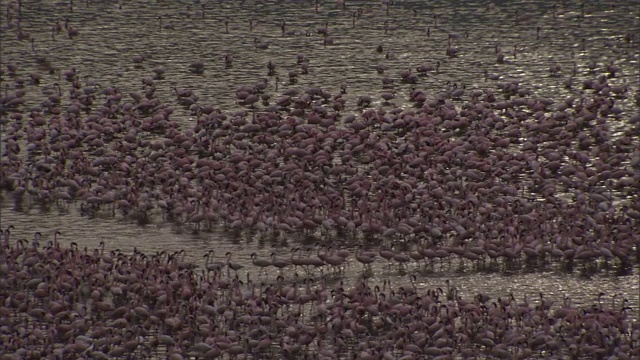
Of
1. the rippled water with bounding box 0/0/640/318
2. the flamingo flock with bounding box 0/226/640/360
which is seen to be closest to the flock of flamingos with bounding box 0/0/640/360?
the flamingo flock with bounding box 0/226/640/360

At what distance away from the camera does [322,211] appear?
1134cm

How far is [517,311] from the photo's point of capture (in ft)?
31.2

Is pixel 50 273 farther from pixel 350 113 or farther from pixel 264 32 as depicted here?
pixel 264 32

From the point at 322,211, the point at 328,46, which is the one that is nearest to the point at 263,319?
the point at 322,211

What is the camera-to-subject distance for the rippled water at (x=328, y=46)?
14328 mm

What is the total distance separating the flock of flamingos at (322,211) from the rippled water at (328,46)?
0.20 metres

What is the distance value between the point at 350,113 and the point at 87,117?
113 inches

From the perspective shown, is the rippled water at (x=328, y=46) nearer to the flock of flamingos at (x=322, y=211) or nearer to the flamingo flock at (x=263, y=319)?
the flock of flamingos at (x=322, y=211)

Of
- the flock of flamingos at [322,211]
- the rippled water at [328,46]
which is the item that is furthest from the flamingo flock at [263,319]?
the rippled water at [328,46]

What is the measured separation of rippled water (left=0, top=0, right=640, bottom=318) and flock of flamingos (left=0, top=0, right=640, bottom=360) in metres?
0.20

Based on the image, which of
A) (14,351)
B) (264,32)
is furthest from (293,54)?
(14,351)

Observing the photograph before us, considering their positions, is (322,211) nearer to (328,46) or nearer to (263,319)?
(263,319)

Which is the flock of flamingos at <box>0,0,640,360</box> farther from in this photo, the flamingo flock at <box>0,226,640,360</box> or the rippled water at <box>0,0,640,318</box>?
the rippled water at <box>0,0,640,318</box>

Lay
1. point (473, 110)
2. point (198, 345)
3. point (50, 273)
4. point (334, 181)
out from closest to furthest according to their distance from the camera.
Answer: point (198, 345)
point (50, 273)
point (334, 181)
point (473, 110)
